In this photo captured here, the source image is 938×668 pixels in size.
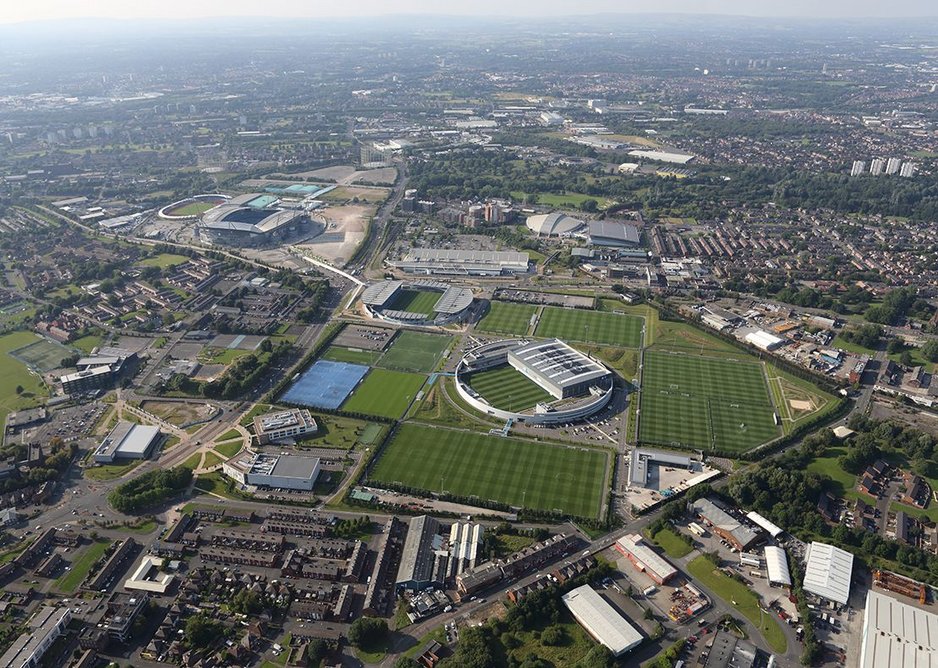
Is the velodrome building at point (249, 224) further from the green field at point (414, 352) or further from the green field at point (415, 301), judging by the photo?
the green field at point (414, 352)

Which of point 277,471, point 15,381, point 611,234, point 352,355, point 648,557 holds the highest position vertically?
point 611,234

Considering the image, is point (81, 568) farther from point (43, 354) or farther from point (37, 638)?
point (43, 354)

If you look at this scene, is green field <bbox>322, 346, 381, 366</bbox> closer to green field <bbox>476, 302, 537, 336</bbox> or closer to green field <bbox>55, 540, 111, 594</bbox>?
green field <bbox>476, 302, 537, 336</bbox>

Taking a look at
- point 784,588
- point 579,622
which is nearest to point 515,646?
point 579,622

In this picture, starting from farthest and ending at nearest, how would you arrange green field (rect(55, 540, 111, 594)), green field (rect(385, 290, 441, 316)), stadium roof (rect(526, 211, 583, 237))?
1. stadium roof (rect(526, 211, 583, 237))
2. green field (rect(385, 290, 441, 316))
3. green field (rect(55, 540, 111, 594))

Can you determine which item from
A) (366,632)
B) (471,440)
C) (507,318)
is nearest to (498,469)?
(471,440)

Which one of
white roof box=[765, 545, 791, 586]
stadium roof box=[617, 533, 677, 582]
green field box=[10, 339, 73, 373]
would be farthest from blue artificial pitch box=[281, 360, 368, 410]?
white roof box=[765, 545, 791, 586]

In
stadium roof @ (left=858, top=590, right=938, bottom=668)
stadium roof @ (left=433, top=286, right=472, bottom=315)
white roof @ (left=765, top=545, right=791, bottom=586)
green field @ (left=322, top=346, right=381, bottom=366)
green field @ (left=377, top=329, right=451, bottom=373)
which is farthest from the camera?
stadium roof @ (left=433, top=286, right=472, bottom=315)

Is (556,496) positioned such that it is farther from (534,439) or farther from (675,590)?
(675,590)
